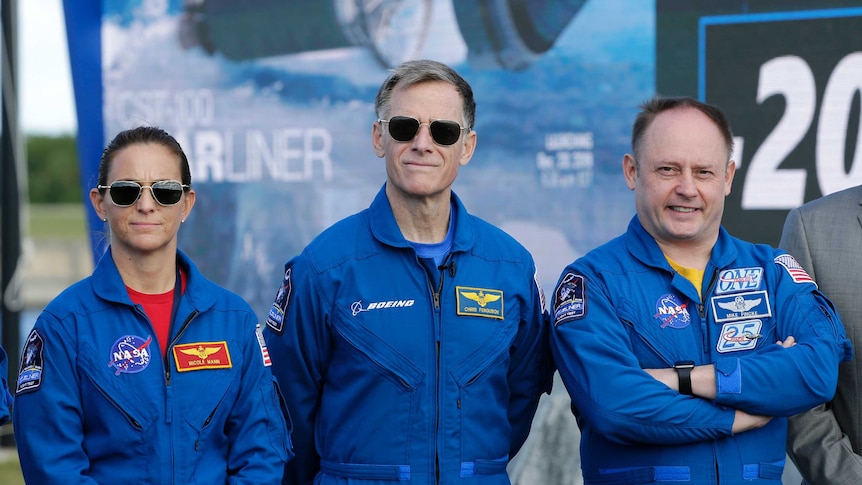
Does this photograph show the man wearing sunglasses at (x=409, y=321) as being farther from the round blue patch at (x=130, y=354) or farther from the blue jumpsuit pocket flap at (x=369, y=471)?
the round blue patch at (x=130, y=354)

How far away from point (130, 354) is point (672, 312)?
4.50 feet

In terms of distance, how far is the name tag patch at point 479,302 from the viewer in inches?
105

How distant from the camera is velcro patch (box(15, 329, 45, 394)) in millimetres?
2373

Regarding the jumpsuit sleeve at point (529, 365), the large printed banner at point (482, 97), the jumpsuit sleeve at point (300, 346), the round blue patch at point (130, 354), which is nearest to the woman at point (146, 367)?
the round blue patch at point (130, 354)

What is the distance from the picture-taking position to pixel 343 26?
4.81 m

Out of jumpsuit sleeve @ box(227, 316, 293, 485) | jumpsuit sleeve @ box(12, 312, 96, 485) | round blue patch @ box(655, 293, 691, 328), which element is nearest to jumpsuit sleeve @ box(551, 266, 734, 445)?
round blue patch @ box(655, 293, 691, 328)

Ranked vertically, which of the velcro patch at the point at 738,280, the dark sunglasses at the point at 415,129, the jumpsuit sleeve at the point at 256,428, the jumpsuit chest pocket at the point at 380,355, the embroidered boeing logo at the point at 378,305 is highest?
the dark sunglasses at the point at 415,129

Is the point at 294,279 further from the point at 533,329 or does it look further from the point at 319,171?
the point at 319,171

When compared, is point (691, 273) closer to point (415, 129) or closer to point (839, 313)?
point (839, 313)

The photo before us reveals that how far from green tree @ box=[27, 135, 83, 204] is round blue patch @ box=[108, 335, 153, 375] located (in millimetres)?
36442

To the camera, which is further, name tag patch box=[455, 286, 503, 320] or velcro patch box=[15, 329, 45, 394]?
name tag patch box=[455, 286, 503, 320]

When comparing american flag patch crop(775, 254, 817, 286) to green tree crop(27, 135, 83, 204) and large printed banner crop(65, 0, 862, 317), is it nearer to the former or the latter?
large printed banner crop(65, 0, 862, 317)

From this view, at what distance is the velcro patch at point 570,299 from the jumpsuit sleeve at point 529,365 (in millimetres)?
105

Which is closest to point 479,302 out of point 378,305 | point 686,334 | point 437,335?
point 437,335
